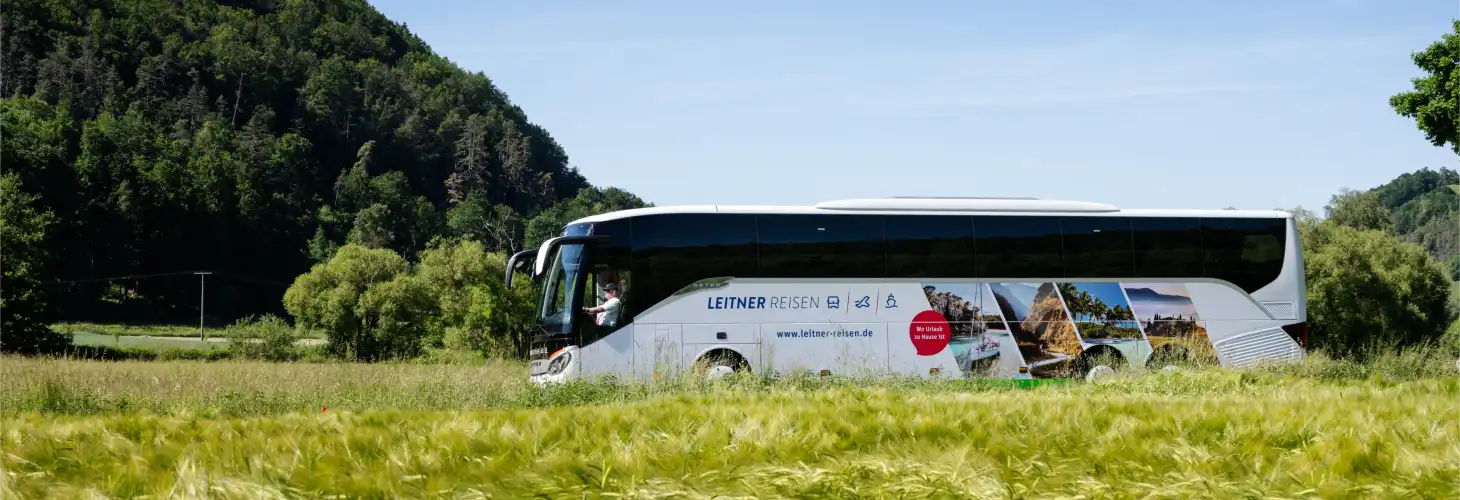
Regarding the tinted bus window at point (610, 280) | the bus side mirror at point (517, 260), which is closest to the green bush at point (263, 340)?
the bus side mirror at point (517, 260)

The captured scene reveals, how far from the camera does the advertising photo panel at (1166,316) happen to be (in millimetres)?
20109

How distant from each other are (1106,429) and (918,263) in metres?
16.6

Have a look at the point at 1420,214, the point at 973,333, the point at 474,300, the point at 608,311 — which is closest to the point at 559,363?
the point at 608,311

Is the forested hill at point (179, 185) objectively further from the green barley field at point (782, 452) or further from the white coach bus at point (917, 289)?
the green barley field at point (782, 452)

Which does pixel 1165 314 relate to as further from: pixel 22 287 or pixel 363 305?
pixel 363 305

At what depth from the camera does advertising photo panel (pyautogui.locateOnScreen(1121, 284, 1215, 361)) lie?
66.0ft

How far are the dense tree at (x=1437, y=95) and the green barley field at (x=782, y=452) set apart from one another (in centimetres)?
3525

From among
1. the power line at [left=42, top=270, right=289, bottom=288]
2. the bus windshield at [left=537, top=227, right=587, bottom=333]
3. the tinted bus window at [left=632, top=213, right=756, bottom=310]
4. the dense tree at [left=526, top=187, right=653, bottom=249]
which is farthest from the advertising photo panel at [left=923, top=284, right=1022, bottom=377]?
the dense tree at [left=526, top=187, right=653, bottom=249]

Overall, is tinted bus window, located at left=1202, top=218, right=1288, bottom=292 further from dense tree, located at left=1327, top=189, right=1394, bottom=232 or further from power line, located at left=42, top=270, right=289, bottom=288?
power line, located at left=42, top=270, right=289, bottom=288

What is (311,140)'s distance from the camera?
7849 inches

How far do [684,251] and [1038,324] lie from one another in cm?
580

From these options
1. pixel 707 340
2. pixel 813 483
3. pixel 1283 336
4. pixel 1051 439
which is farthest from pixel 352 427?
pixel 1283 336

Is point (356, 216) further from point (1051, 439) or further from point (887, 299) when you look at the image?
point (1051, 439)

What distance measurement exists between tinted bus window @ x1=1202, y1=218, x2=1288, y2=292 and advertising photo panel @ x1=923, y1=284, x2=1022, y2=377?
3.94 meters
